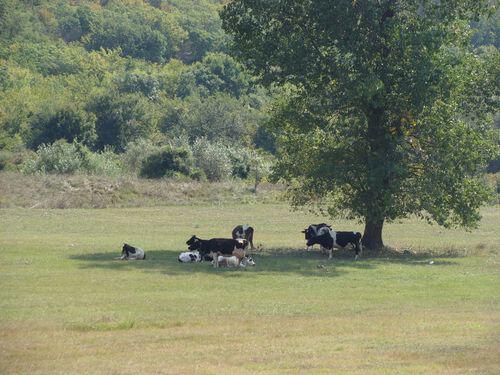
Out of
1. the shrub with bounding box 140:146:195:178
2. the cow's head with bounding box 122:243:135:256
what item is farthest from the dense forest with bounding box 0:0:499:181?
the cow's head with bounding box 122:243:135:256

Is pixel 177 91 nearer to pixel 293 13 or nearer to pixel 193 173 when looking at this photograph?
pixel 193 173

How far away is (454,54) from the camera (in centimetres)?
3931

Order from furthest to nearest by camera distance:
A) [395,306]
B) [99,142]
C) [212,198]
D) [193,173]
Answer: [99,142]
[193,173]
[212,198]
[395,306]

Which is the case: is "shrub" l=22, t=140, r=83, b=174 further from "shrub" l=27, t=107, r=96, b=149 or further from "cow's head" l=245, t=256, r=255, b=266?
"cow's head" l=245, t=256, r=255, b=266

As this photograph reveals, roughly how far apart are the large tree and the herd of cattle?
56.1 inches

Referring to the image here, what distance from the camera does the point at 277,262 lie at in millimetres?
37125

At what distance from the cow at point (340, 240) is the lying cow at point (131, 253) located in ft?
23.8

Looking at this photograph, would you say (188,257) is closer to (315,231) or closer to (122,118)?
(315,231)

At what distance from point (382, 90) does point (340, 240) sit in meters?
5.91

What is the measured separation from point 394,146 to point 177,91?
14039 centimetres

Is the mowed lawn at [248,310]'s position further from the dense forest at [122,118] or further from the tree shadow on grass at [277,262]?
the dense forest at [122,118]

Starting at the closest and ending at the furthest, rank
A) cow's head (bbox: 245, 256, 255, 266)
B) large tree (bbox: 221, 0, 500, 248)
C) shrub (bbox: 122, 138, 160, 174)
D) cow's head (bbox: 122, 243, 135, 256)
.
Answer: cow's head (bbox: 245, 256, 255, 266)
cow's head (bbox: 122, 243, 135, 256)
large tree (bbox: 221, 0, 500, 248)
shrub (bbox: 122, 138, 160, 174)

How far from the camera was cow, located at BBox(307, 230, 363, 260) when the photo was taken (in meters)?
39.6

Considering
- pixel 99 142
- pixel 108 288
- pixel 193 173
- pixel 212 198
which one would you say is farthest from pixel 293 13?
pixel 99 142
